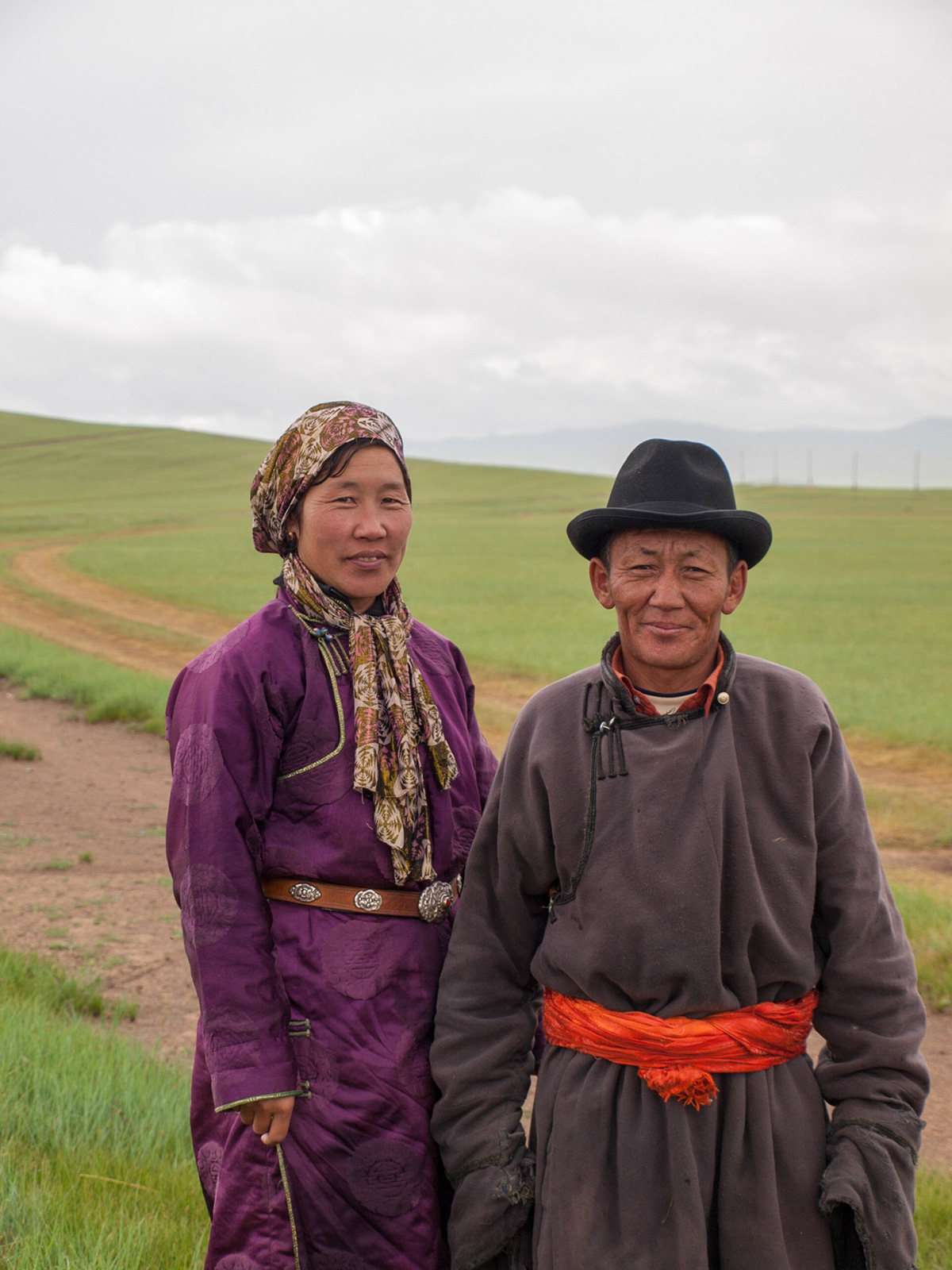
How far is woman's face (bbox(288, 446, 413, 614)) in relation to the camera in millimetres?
2359

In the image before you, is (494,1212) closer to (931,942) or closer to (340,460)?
(340,460)

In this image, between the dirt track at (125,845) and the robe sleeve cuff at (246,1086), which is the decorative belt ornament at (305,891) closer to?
the robe sleeve cuff at (246,1086)

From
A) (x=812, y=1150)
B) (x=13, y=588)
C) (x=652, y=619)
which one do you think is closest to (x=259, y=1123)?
(x=812, y=1150)

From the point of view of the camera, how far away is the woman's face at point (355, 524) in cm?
236

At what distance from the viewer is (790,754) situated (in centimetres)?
Answer: 204

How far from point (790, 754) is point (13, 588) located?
23020mm

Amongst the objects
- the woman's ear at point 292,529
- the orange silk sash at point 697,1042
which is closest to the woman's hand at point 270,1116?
the orange silk sash at point 697,1042

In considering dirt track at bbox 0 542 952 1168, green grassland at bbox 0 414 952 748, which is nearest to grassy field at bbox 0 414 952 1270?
green grassland at bbox 0 414 952 748

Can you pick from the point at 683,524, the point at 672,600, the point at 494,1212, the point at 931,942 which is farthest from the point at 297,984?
the point at 931,942

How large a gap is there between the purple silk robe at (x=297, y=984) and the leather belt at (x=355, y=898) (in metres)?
0.02

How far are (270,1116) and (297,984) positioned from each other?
250 millimetres

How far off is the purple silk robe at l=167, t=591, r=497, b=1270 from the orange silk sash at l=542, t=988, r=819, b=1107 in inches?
16.7

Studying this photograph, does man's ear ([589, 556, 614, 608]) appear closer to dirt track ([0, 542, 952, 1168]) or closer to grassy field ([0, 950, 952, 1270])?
grassy field ([0, 950, 952, 1270])

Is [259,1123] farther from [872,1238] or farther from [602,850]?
[872,1238]
